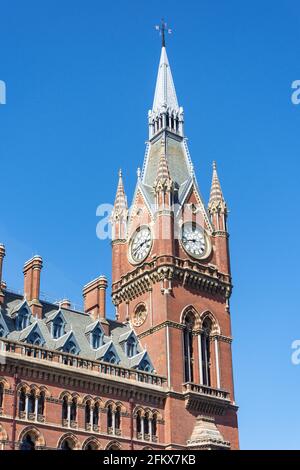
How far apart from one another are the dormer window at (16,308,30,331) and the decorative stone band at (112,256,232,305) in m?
12.4

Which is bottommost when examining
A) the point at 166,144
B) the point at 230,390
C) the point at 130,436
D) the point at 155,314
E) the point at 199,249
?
the point at 130,436

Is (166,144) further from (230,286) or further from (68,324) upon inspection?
(68,324)

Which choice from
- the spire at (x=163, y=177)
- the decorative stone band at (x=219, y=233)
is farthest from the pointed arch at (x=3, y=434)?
the decorative stone band at (x=219, y=233)

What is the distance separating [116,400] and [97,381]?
Result: 227cm

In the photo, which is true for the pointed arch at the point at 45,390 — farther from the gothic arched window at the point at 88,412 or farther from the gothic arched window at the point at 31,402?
the gothic arched window at the point at 88,412

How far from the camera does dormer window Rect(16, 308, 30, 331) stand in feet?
204

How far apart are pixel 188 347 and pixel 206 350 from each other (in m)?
2.17

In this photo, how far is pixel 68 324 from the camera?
67.0 meters

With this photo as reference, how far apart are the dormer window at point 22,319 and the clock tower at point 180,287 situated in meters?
11.4

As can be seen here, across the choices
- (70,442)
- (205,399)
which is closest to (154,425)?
(205,399)

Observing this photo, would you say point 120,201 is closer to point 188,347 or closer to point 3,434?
point 188,347

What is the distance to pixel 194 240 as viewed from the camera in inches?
2923
